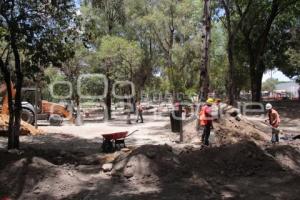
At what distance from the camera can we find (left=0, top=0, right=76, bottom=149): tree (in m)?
15.0

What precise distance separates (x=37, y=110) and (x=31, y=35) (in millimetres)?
14148

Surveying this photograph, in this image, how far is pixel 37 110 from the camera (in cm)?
2895

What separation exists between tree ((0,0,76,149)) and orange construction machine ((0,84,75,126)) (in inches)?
383

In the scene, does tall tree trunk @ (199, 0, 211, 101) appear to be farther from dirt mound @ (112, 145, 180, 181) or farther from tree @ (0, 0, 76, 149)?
dirt mound @ (112, 145, 180, 181)

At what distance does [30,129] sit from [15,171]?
12.4 metres

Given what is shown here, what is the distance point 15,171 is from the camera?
11078 millimetres

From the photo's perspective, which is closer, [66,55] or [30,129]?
[66,55]

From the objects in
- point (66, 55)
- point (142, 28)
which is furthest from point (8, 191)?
point (142, 28)

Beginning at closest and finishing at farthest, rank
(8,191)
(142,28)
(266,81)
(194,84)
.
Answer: (8,191) → (142,28) → (194,84) → (266,81)

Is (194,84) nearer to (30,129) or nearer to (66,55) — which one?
(30,129)

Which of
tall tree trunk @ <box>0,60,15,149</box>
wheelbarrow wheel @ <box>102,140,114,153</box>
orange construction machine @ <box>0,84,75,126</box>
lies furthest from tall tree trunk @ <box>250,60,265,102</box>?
tall tree trunk @ <box>0,60,15,149</box>

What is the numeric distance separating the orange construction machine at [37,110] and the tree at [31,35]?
9.72m

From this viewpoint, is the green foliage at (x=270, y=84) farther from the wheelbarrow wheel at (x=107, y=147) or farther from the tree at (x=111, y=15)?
the wheelbarrow wheel at (x=107, y=147)

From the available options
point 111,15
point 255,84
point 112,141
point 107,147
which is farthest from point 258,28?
point 107,147
